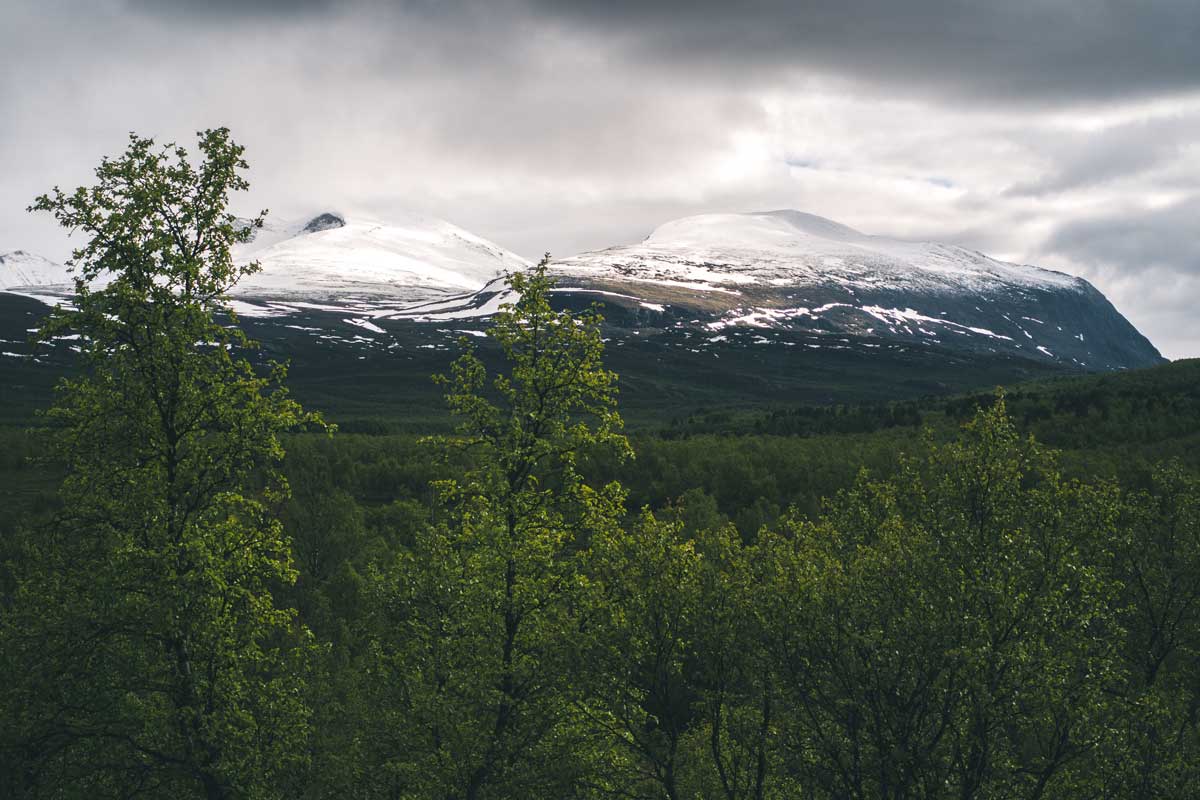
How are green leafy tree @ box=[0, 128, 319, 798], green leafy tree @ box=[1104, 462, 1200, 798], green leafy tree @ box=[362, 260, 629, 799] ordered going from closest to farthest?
green leafy tree @ box=[0, 128, 319, 798], green leafy tree @ box=[362, 260, 629, 799], green leafy tree @ box=[1104, 462, 1200, 798]

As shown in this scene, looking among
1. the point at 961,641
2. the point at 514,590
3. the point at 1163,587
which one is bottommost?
the point at 1163,587

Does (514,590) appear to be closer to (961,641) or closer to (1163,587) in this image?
(961,641)

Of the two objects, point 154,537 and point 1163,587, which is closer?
point 154,537

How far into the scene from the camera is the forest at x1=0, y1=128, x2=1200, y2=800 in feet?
67.8

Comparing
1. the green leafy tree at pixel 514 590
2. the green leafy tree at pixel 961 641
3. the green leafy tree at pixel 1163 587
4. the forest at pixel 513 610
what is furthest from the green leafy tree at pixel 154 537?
the green leafy tree at pixel 1163 587

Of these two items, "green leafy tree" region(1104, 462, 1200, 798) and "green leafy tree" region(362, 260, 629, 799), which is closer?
"green leafy tree" region(362, 260, 629, 799)

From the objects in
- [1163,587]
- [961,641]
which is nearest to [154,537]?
[961,641]

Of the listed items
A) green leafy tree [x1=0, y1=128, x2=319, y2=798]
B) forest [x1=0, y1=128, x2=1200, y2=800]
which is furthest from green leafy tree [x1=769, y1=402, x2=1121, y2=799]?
green leafy tree [x1=0, y1=128, x2=319, y2=798]

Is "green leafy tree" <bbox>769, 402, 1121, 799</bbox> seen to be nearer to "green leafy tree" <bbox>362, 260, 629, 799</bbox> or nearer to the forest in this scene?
the forest

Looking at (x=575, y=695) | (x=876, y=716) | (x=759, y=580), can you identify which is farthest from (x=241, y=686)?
(x=876, y=716)

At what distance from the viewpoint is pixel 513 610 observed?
22.9 m

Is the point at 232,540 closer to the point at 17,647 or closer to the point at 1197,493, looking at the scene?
the point at 17,647

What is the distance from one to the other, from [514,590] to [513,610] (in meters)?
0.80

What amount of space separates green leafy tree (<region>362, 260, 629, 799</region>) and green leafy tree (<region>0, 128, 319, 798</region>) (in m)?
3.61
